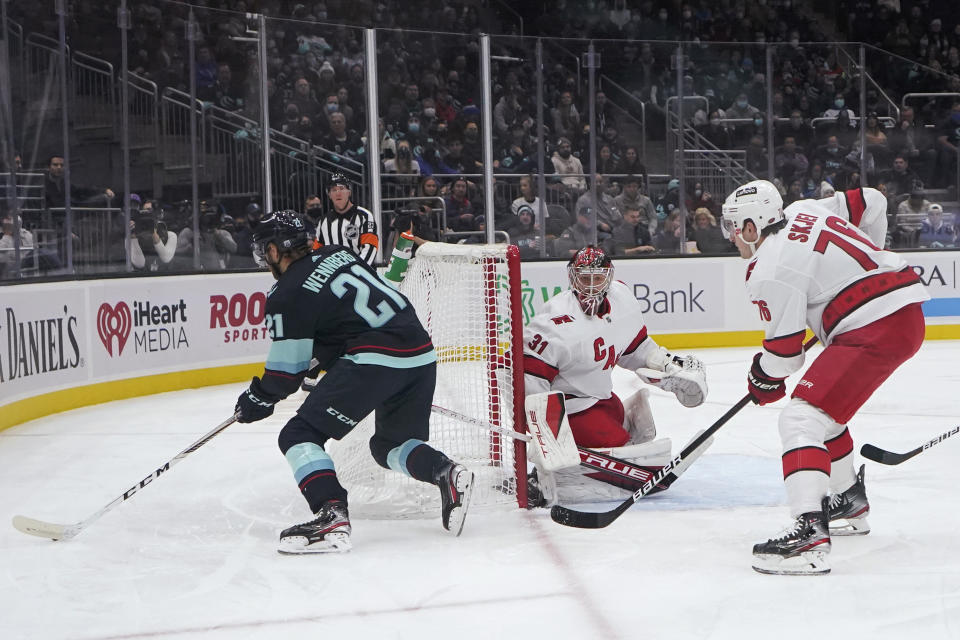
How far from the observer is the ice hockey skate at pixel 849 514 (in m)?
3.06

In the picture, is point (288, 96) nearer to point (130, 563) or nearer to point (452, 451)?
point (452, 451)

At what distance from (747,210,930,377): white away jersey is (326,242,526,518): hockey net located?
2.95 feet

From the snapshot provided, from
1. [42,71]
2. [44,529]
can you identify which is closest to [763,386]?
[44,529]

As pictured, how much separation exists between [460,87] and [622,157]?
54.7 inches

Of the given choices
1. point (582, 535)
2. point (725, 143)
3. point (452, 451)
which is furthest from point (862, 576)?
point (725, 143)

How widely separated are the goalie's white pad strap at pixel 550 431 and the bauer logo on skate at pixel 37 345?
290 centimetres

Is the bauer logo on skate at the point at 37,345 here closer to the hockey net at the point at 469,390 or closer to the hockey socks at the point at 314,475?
the hockey net at the point at 469,390

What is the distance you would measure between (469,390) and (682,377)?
728 millimetres

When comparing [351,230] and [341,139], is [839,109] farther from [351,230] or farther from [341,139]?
[351,230]

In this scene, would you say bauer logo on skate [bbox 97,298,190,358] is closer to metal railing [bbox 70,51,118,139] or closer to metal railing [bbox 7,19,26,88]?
metal railing [bbox 70,51,118,139]

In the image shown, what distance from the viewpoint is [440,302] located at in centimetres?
395

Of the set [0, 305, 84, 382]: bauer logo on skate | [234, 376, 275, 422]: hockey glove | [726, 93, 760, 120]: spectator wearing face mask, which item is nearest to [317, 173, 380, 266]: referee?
[0, 305, 84, 382]: bauer logo on skate

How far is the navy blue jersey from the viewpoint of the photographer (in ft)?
9.64

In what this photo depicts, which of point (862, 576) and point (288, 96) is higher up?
point (288, 96)
